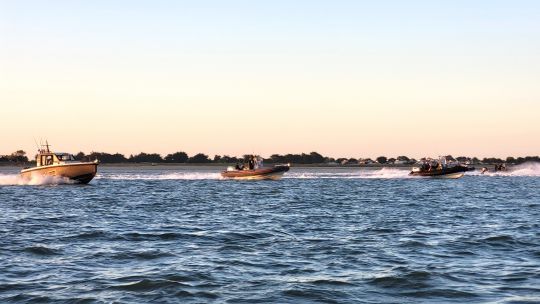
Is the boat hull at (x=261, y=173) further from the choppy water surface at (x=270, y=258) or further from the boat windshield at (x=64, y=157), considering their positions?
the choppy water surface at (x=270, y=258)

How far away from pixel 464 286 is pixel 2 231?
17.0 m

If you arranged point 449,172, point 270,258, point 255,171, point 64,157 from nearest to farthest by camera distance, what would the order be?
1. point 270,258
2. point 64,157
3. point 255,171
4. point 449,172

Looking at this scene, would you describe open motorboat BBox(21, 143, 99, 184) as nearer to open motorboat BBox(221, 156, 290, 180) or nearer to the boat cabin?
the boat cabin

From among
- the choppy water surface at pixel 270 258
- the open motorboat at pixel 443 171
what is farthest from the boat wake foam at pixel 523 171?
the choppy water surface at pixel 270 258

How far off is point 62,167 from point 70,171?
1.08 metres

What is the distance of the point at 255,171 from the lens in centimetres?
9044

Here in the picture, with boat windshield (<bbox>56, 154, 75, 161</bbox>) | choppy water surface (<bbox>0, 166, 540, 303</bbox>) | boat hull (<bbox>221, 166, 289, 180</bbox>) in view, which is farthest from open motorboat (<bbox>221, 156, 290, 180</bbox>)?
choppy water surface (<bbox>0, 166, 540, 303</bbox>)

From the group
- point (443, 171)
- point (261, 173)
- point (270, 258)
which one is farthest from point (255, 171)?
point (270, 258)

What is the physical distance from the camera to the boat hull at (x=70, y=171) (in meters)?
65.4

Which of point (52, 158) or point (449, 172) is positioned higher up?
point (52, 158)

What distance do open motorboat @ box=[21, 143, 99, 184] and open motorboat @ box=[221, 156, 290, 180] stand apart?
2763 centimetres

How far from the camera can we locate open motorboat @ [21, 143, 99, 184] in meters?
65.4

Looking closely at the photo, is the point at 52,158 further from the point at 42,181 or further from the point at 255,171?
the point at 255,171

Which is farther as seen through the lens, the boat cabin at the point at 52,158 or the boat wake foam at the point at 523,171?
the boat wake foam at the point at 523,171
